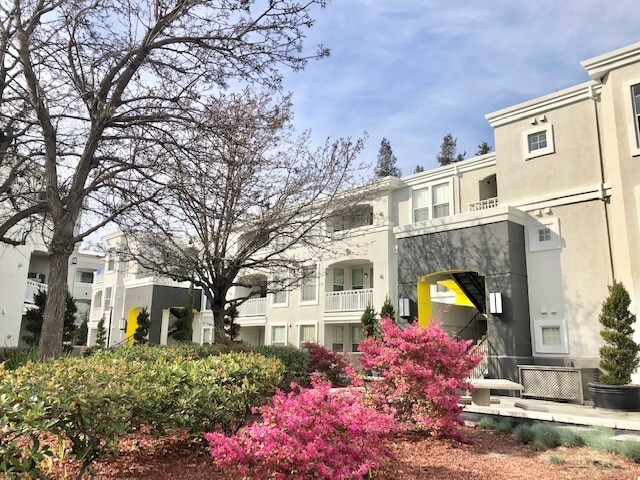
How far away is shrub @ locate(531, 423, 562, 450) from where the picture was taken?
24.5 feet

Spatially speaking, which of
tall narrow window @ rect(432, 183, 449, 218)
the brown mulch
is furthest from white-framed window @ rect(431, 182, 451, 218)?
the brown mulch

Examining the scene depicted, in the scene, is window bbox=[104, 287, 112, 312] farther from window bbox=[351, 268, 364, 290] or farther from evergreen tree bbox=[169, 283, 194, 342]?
window bbox=[351, 268, 364, 290]

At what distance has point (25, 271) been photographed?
2158cm


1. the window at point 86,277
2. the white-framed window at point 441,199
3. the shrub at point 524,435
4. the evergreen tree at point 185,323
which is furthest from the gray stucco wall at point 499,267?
the window at point 86,277

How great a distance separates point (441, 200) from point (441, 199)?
0.15 ft

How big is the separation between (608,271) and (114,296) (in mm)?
32451

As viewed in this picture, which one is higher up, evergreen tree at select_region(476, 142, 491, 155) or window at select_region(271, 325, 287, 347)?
evergreen tree at select_region(476, 142, 491, 155)

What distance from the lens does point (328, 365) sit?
1330 centimetres

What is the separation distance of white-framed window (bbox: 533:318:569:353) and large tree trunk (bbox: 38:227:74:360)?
45.0ft

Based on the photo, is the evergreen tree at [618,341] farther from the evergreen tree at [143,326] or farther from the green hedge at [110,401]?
the evergreen tree at [143,326]

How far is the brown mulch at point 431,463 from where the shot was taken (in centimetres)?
536

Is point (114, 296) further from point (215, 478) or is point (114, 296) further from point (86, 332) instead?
point (215, 478)

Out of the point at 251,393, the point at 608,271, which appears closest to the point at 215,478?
the point at 251,393

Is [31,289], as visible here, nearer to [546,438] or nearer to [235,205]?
→ [235,205]
